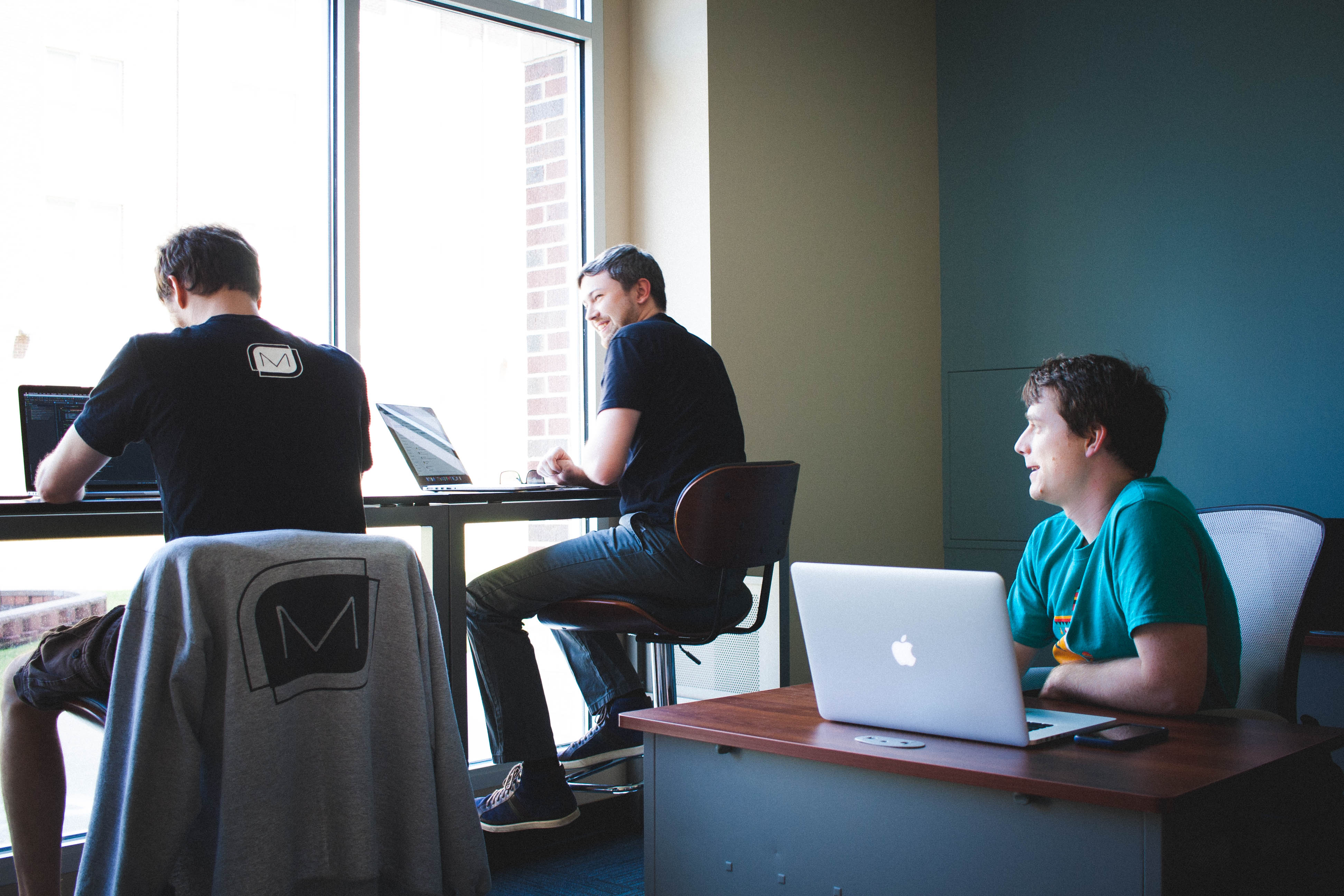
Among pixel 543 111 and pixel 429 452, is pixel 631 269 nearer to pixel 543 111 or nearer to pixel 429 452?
pixel 429 452

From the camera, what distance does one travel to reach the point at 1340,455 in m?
3.20

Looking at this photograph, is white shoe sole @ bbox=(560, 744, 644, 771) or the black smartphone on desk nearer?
the black smartphone on desk

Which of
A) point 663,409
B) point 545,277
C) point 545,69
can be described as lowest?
point 663,409

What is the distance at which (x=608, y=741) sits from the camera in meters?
2.73

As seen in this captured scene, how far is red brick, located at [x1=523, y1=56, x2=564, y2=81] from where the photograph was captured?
351 centimetres

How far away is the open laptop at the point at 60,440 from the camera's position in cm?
215

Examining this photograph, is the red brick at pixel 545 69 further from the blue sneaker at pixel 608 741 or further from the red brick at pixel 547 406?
the blue sneaker at pixel 608 741

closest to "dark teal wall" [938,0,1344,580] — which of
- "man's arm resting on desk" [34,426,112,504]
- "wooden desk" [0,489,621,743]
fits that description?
"wooden desk" [0,489,621,743]

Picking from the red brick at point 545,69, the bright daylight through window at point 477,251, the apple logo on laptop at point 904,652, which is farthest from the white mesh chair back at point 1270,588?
the red brick at point 545,69

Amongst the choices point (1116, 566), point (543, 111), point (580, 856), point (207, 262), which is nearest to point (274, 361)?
point (207, 262)

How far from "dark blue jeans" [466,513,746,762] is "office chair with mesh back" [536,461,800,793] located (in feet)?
0.10

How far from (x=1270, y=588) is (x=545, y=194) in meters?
2.40

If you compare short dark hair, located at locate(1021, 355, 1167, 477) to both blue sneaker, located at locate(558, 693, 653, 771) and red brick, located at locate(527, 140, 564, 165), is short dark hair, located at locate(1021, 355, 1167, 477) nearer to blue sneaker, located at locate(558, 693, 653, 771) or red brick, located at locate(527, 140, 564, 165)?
blue sneaker, located at locate(558, 693, 653, 771)

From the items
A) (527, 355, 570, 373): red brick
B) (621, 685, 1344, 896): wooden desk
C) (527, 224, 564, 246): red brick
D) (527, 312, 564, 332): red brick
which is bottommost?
(621, 685, 1344, 896): wooden desk
